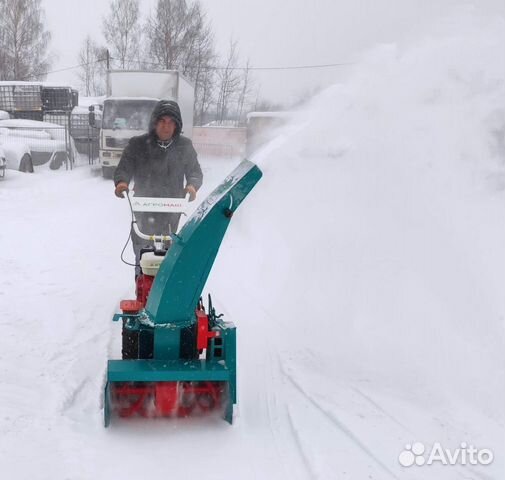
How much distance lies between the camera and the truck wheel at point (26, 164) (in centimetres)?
1853

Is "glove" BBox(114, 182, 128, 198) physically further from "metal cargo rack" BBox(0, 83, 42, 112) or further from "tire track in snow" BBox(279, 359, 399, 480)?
"metal cargo rack" BBox(0, 83, 42, 112)

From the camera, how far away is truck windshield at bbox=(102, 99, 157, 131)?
1778cm

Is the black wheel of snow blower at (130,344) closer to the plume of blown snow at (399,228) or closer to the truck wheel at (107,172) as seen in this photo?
the plume of blown snow at (399,228)

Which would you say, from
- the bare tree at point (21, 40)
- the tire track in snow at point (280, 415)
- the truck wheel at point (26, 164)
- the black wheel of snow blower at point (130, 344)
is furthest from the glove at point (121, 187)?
the bare tree at point (21, 40)

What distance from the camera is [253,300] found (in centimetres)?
638

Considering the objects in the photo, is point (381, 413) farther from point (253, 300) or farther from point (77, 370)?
point (253, 300)

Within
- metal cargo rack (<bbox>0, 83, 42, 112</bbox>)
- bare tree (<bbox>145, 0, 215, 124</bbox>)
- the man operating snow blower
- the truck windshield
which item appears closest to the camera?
the man operating snow blower

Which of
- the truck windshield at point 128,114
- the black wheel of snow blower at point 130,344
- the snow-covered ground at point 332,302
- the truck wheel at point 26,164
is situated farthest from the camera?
the truck wheel at point 26,164

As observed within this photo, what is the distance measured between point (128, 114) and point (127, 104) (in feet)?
1.09

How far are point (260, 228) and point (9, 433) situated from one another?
6.92 metres

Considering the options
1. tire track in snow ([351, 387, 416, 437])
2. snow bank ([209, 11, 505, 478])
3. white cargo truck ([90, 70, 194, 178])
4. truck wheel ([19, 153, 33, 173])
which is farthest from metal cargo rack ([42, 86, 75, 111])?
tire track in snow ([351, 387, 416, 437])

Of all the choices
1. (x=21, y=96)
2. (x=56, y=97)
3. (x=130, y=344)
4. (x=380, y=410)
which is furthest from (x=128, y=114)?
(x=380, y=410)

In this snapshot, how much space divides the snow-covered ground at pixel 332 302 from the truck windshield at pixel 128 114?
6.57 metres

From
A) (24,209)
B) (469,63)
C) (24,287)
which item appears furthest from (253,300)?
(24,209)
